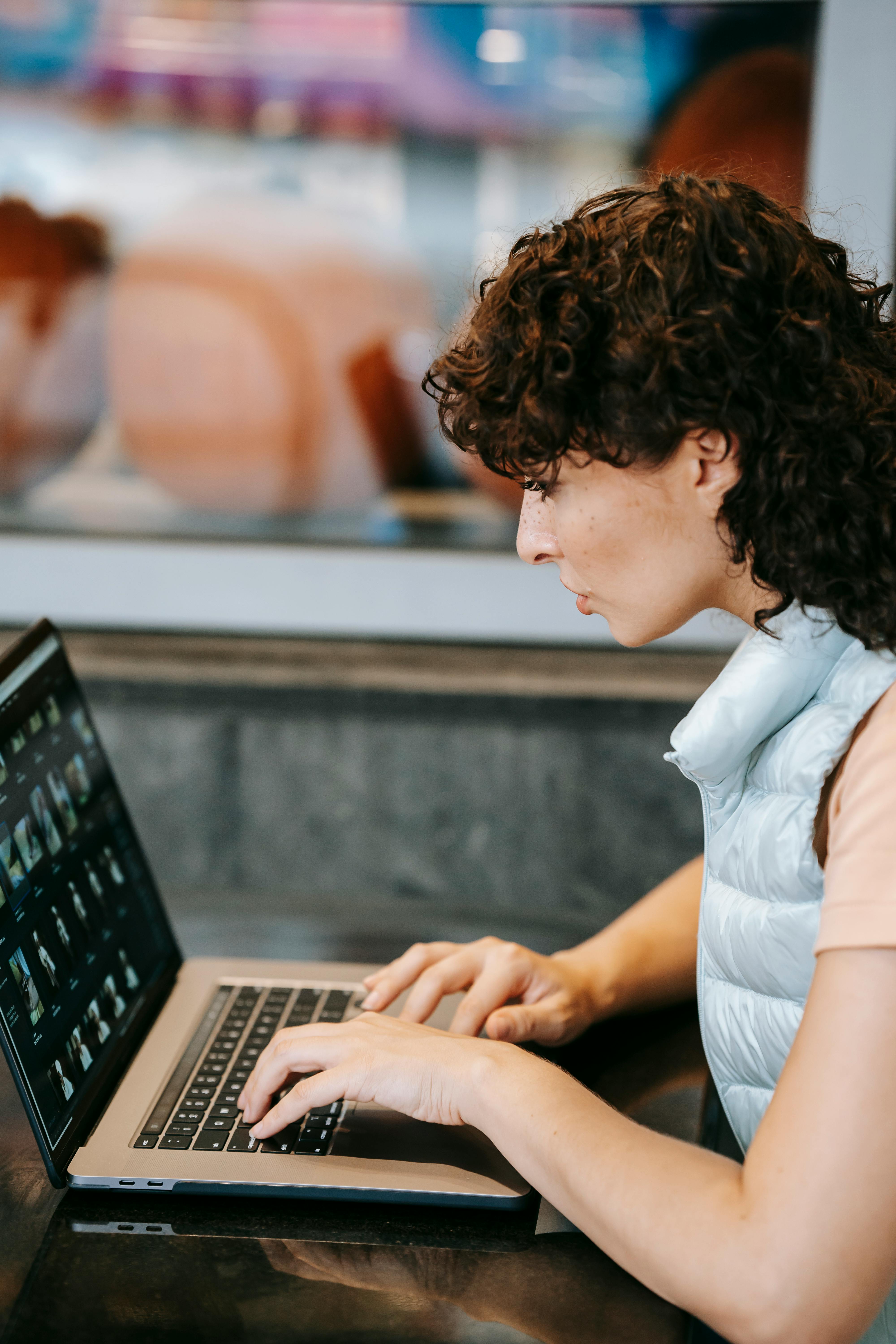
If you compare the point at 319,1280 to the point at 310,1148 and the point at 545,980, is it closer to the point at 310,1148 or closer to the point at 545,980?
the point at 310,1148

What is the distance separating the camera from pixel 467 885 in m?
2.00

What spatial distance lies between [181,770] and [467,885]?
0.52 meters

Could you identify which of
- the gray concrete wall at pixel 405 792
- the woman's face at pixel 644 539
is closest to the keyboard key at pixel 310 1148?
the woman's face at pixel 644 539

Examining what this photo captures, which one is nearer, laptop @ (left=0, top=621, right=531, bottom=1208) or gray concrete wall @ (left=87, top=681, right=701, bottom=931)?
laptop @ (left=0, top=621, right=531, bottom=1208)

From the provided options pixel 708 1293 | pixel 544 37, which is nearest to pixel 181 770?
pixel 544 37

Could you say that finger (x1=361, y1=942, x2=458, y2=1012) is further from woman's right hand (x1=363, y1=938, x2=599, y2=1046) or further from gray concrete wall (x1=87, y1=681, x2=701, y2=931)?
gray concrete wall (x1=87, y1=681, x2=701, y2=931)

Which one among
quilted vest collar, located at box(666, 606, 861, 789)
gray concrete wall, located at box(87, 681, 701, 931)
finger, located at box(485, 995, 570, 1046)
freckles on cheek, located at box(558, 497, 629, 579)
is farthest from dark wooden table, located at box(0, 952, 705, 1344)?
gray concrete wall, located at box(87, 681, 701, 931)

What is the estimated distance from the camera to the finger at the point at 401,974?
93 cm

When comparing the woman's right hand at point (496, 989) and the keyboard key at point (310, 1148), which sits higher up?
the keyboard key at point (310, 1148)

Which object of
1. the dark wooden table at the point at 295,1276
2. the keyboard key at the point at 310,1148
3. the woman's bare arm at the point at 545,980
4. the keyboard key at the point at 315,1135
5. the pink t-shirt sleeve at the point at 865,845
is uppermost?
the pink t-shirt sleeve at the point at 865,845

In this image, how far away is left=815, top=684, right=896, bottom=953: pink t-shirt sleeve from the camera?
0.62 m

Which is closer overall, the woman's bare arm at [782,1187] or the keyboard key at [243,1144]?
the woman's bare arm at [782,1187]

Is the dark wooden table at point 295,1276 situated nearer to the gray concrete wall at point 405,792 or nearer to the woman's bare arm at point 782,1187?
the woman's bare arm at point 782,1187

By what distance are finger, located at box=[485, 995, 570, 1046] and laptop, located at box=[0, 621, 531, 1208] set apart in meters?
0.10
